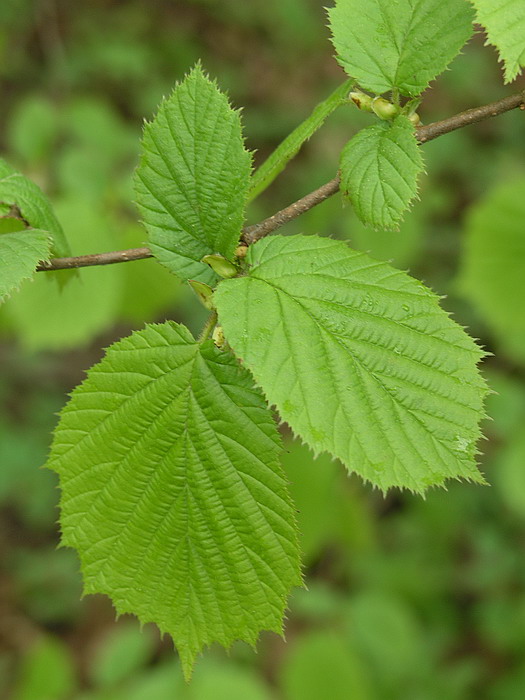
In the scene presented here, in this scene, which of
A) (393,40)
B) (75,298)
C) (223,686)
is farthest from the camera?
(223,686)

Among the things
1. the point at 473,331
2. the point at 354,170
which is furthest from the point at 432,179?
the point at 354,170

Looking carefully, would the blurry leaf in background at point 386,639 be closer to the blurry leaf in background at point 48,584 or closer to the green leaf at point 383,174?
the blurry leaf in background at point 48,584

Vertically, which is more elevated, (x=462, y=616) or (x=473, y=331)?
Result: (x=473, y=331)

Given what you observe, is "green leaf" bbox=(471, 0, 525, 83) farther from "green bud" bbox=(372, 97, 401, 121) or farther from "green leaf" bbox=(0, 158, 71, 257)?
"green leaf" bbox=(0, 158, 71, 257)

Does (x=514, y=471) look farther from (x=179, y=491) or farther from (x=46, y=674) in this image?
(x=46, y=674)

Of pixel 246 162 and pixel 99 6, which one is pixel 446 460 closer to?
pixel 246 162

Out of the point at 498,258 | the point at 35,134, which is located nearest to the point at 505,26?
the point at 498,258
